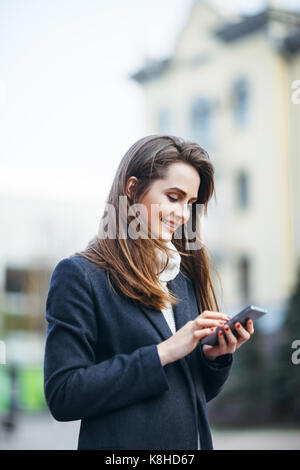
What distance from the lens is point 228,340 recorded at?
182 centimetres

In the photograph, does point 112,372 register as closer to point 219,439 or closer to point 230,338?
point 230,338

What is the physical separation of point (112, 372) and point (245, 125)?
17399 millimetres

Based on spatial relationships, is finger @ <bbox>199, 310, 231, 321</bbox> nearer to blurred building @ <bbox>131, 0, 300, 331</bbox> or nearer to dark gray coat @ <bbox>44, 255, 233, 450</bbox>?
dark gray coat @ <bbox>44, 255, 233, 450</bbox>

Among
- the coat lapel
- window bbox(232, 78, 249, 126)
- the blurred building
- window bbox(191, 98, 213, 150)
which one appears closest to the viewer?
the coat lapel

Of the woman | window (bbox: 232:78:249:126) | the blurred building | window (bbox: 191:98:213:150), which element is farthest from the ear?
window (bbox: 191:98:213:150)

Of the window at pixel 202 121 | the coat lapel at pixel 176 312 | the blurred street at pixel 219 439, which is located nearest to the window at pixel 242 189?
the window at pixel 202 121

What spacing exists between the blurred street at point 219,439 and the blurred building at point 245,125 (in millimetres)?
5864

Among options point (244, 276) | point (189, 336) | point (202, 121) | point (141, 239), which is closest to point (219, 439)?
point (244, 276)

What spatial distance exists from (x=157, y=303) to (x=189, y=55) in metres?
18.7

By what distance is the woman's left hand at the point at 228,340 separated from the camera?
1782mm

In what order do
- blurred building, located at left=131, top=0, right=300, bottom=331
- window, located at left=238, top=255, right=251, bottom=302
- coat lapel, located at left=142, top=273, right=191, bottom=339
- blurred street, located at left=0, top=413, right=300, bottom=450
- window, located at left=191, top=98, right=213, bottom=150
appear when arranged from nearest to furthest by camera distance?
coat lapel, located at left=142, top=273, right=191, bottom=339
blurred street, located at left=0, top=413, right=300, bottom=450
blurred building, located at left=131, top=0, right=300, bottom=331
window, located at left=238, top=255, right=251, bottom=302
window, located at left=191, top=98, right=213, bottom=150

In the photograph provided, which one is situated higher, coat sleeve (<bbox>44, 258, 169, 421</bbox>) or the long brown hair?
the long brown hair

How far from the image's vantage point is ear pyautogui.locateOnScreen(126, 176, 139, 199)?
1.99m

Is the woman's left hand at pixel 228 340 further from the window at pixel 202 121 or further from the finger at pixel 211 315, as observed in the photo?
the window at pixel 202 121
